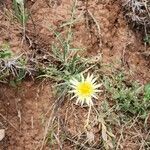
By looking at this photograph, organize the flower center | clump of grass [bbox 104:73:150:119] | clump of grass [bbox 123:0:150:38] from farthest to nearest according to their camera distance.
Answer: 1. clump of grass [bbox 123:0:150:38]
2. clump of grass [bbox 104:73:150:119]
3. the flower center

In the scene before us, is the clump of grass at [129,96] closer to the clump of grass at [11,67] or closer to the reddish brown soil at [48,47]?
the reddish brown soil at [48,47]

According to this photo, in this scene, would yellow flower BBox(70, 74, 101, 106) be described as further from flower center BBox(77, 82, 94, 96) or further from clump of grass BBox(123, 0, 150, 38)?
clump of grass BBox(123, 0, 150, 38)

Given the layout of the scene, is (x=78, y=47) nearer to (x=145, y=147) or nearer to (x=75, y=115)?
(x=75, y=115)

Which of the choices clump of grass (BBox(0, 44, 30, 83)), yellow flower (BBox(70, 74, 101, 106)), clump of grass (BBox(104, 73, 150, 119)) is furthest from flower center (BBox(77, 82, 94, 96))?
clump of grass (BBox(0, 44, 30, 83))

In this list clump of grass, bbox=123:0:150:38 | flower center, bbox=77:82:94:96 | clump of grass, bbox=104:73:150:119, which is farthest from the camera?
clump of grass, bbox=123:0:150:38

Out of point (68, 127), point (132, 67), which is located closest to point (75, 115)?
point (68, 127)

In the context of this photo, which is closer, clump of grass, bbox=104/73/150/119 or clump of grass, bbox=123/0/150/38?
clump of grass, bbox=104/73/150/119

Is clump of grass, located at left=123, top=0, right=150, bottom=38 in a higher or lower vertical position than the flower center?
higher
